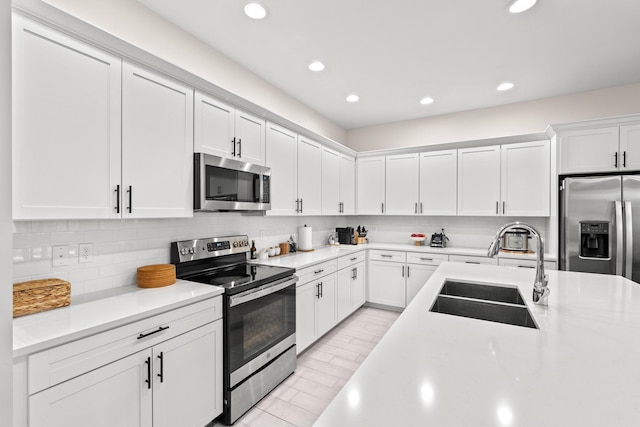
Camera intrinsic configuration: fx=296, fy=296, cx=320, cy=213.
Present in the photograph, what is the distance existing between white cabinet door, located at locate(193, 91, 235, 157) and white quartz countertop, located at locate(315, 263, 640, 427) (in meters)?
1.82

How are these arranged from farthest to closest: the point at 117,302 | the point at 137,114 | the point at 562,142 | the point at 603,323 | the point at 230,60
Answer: the point at 562,142
the point at 230,60
the point at 137,114
the point at 117,302
the point at 603,323

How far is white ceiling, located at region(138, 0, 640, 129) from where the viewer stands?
207 cm

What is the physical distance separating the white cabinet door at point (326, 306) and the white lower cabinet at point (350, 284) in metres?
0.13

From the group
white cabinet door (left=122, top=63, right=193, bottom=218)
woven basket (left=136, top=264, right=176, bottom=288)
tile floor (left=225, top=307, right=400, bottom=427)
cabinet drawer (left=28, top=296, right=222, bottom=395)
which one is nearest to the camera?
cabinet drawer (left=28, top=296, right=222, bottom=395)

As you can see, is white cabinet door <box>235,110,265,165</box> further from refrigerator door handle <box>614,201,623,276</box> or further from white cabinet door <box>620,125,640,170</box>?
white cabinet door <box>620,125,640,170</box>

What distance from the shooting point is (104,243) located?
6.22ft

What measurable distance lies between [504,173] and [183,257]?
12.5ft

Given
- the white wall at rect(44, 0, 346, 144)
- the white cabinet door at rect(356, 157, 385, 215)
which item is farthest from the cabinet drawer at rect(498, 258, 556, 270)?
the white wall at rect(44, 0, 346, 144)

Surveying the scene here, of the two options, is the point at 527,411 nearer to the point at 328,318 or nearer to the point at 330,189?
the point at 328,318

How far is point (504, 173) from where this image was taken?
148 inches

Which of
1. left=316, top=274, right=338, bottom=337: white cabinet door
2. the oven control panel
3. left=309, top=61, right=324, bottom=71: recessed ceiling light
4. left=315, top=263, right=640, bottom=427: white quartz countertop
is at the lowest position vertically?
left=316, top=274, right=338, bottom=337: white cabinet door

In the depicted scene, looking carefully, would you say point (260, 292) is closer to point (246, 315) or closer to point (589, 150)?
point (246, 315)

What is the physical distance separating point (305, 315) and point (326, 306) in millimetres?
429

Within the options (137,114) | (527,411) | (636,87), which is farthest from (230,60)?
(636,87)
